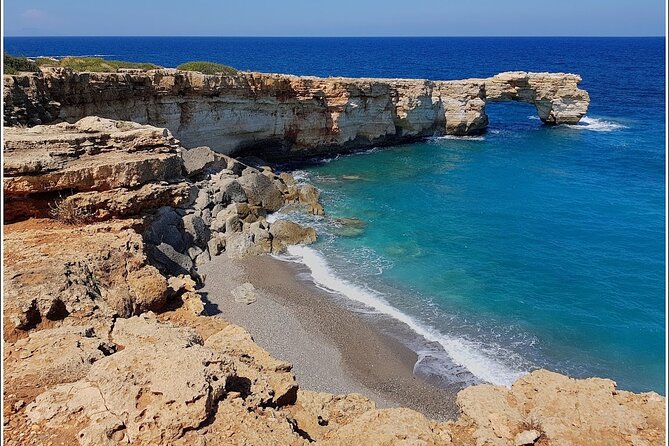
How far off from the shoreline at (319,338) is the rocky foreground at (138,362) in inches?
239

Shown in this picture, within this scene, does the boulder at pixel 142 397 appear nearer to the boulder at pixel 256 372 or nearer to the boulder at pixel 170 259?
the boulder at pixel 256 372

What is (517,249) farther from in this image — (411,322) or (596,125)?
(596,125)

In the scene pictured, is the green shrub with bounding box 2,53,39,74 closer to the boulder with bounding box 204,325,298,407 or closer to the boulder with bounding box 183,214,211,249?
the boulder with bounding box 183,214,211,249

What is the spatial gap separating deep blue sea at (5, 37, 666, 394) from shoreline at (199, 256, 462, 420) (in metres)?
1.13

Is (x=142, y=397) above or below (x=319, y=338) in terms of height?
above

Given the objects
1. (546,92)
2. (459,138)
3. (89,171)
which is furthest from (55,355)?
(546,92)

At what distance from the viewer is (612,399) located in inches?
324

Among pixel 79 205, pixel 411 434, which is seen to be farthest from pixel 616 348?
pixel 79 205

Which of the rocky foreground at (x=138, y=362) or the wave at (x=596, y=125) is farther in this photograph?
the wave at (x=596, y=125)

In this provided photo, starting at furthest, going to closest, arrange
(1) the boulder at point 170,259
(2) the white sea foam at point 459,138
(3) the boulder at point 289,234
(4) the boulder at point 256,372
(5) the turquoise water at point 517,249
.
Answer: (2) the white sea foam at point 459,138 → (3) the boulder at point 289,234 → (5) the turquoise water at point 517,249 → (1) the boulder at point 170,259 → (4) the boulder at point 256,372

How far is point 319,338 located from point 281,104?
90.5ft

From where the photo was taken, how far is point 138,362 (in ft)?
23.8

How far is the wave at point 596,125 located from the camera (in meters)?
59.1

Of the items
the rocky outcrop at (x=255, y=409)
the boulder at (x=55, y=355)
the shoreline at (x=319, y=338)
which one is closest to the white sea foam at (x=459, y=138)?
the shoreline at (x=319, y=338)
